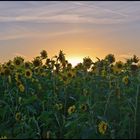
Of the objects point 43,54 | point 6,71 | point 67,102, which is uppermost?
point 43,54

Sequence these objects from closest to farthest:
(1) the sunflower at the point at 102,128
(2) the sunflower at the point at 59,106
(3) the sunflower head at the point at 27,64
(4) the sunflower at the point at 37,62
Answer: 1. (1) the sunflower at the point at 102,128
2. (2) the sunflower at the point at 59,106
3. (4) the sunflower at the point at 37,62
4. (3) the sunflower head at the point at 27,64

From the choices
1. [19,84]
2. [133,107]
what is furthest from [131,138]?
[19,84]

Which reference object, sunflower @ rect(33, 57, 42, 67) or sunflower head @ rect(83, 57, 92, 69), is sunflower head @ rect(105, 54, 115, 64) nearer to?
sunflower head @ rect(83, 57, 92, 69)

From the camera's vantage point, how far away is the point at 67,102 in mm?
10828

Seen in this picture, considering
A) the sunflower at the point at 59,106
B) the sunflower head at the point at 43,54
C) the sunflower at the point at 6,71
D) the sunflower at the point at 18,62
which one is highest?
the sunflower head at the point at 43,54

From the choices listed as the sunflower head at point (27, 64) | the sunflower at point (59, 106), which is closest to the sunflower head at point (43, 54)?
the sunflower head at point (27, 64)

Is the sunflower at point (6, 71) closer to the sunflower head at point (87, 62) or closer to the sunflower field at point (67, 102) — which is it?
the sunflower field at point (67, 102)

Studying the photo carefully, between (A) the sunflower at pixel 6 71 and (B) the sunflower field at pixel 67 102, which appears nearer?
(B) the sunflower field at pixel 67 102

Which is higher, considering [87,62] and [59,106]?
[87,62]

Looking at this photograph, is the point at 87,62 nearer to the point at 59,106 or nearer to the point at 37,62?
the point at 37,62

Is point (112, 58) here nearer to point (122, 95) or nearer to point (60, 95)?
point (60, 95)

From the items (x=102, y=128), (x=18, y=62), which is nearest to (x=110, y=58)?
(x=18, y=62)

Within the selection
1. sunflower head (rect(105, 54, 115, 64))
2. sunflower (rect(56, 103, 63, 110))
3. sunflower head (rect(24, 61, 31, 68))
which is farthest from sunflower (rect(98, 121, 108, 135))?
sunflower head (rect(24, 61, 31, 68))

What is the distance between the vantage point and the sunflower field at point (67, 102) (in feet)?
25.9
